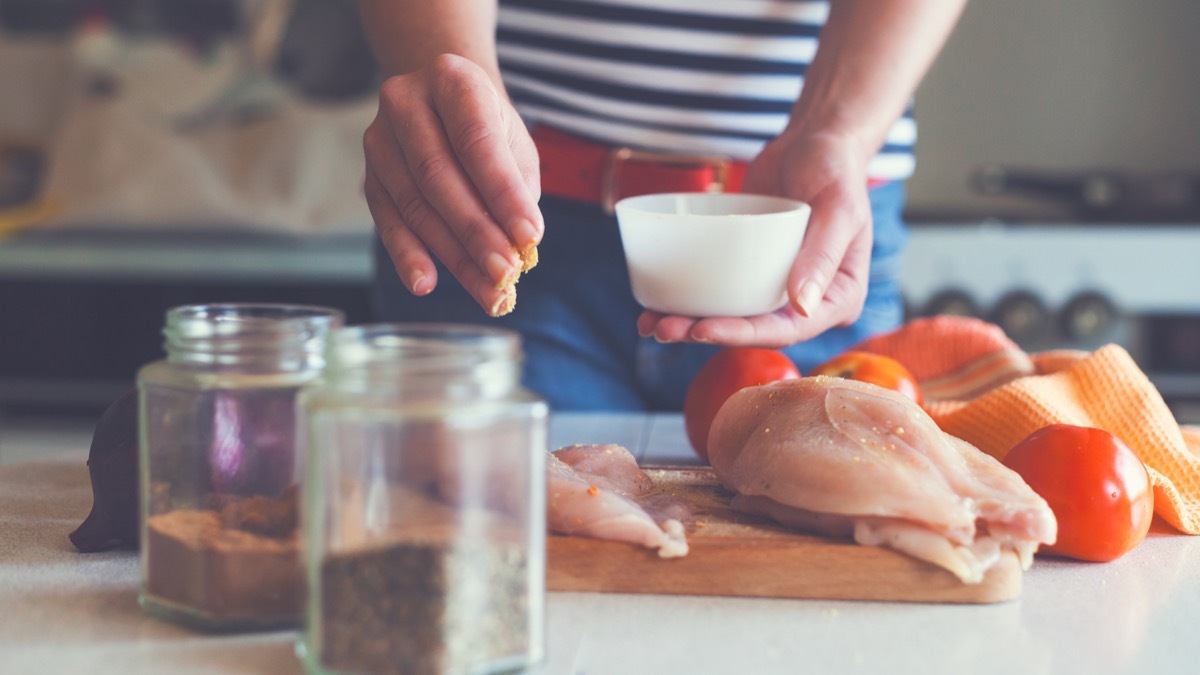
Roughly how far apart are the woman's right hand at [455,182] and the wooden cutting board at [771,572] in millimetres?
198

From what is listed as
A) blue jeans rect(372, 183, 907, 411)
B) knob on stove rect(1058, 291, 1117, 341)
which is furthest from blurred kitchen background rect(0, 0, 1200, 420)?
blue jeans rect(372, 183, 907, 411)

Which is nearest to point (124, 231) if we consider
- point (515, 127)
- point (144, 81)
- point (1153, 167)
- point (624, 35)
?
point (144, 81)

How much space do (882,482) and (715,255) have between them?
0.28 m

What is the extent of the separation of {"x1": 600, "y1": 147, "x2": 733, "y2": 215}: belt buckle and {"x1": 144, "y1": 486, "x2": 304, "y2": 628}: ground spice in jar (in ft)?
2.30

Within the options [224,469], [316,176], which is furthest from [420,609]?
[316,176]

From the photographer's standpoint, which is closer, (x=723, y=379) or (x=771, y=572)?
(x=771, y=572)

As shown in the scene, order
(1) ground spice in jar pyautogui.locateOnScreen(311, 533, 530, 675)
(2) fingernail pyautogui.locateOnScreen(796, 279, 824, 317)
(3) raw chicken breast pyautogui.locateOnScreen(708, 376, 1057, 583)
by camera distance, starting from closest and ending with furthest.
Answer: (1) ground spice in jar pyautogui.locateOnScreen(311, 533, 530, 675)
(3) raw chicken breast pyautogui.locateOnScreen(708, 376, 1057, 583)
(2) fingernail pyautogui.locateOnScreen(796, 279, 824, 317)

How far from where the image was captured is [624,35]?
140 cm

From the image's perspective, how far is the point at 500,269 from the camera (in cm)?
88

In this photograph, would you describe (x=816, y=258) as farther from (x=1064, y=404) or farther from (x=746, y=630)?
(x=746, y=630)

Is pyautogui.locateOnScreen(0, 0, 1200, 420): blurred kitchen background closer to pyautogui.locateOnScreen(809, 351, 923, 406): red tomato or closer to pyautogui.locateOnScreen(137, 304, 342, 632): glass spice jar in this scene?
pyautogui.locateOnScreen(809, 351, 923, 406): red tomato

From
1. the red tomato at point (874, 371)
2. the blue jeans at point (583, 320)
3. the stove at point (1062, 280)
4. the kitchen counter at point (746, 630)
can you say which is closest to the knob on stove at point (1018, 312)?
the stove at point (1062, 280)

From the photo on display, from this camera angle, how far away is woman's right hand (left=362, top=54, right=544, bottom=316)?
0.89 m

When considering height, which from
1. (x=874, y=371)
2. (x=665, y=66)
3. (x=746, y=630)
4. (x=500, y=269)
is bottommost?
(x=746, y=630)
